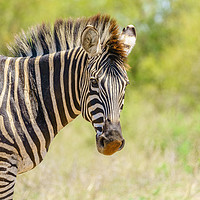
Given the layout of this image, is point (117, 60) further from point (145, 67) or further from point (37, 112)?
point (145, 67)

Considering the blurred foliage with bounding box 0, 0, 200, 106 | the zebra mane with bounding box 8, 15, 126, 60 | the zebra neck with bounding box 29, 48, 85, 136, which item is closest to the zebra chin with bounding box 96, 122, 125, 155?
the zebra neck with bounding box 29, 48, 85, 136

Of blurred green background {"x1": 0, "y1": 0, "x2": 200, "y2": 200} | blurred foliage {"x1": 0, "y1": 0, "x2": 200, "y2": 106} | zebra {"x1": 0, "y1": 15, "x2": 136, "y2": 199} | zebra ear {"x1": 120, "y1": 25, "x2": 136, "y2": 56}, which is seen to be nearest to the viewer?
zebra {"x1": 0, "y1": 15, "x2": 136, "y2": 199}

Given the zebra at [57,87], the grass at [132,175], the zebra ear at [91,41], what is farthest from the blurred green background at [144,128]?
the zebra ear at [91,41]

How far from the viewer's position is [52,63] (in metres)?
3.91

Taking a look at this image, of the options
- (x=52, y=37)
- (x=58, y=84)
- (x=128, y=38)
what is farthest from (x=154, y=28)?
(x=58, y=84)

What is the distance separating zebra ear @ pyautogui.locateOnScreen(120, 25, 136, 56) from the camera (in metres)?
4.02

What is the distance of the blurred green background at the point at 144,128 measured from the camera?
664 cm

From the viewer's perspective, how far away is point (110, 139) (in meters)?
3.27

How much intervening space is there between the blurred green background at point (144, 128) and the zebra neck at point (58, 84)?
670mm

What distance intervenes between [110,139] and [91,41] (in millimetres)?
1079

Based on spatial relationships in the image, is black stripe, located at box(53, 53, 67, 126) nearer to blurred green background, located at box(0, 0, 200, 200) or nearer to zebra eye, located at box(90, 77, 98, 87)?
zebra eye, located at box(90, 77, 98, 87)

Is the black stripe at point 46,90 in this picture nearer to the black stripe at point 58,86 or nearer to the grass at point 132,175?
the black stripe at point 58,86

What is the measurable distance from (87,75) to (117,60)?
0.36 meters

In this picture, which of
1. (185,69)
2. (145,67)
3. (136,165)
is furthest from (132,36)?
(145,67)
